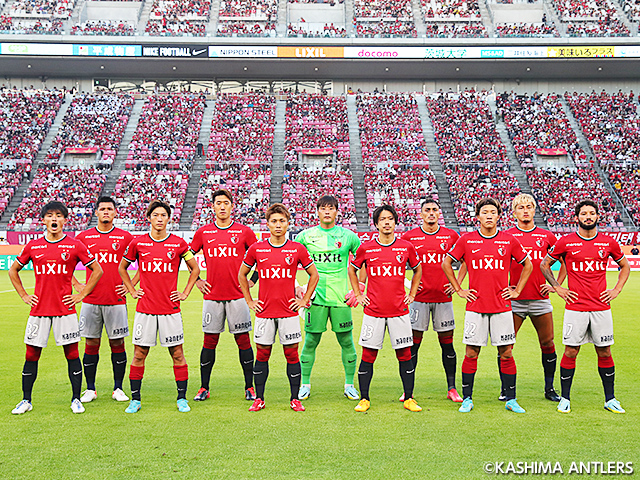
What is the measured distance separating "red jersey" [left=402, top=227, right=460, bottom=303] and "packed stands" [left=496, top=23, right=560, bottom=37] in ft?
138

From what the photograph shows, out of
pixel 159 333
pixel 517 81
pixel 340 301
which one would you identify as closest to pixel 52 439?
pixel 159 333

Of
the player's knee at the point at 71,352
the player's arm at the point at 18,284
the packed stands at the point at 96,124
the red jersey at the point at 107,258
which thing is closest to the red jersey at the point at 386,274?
the red jersey at the point at 107,258

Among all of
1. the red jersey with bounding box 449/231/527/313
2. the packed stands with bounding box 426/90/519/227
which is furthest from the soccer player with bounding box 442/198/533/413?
the packed stands with bounding box 426/90/519/227

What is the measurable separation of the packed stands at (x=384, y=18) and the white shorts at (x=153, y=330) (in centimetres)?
4222

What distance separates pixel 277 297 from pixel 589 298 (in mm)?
3635

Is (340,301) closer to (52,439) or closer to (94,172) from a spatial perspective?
(52,439)

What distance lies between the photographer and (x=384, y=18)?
48.1 meters

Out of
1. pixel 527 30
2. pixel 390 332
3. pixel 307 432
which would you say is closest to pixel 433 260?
pixel 390 332

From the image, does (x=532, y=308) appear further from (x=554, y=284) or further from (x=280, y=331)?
(x=280, y=331)

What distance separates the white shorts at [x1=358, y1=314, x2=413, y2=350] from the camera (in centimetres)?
680

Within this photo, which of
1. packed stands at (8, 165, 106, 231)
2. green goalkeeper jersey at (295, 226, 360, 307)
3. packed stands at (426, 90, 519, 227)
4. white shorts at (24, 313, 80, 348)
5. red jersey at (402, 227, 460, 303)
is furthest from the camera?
packed stands at (426, 90, 519, 227)

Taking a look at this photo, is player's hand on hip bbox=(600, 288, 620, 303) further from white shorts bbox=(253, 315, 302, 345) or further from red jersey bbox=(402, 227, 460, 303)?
white shorts bbox=(253, 315, 302, 345)

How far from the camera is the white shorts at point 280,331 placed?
266 inches

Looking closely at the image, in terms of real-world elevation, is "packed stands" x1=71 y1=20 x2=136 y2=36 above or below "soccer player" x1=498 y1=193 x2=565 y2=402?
above
